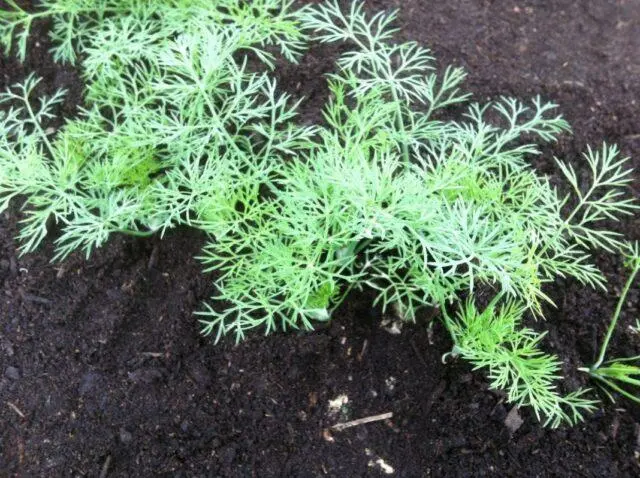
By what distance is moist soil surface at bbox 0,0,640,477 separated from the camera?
1757mm

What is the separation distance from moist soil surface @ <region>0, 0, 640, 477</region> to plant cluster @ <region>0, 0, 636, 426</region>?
0.08 m

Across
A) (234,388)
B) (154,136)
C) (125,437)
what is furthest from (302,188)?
(125,437)

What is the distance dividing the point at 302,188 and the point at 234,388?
0.58 meters

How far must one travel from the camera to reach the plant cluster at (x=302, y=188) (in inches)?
63.9

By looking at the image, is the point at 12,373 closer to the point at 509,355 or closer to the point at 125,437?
the point at 125,437

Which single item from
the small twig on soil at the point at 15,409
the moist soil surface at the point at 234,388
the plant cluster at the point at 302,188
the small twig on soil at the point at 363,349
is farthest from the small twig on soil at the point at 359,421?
the small twig on soil at the point at 15,409

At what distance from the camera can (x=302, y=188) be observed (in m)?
1.66

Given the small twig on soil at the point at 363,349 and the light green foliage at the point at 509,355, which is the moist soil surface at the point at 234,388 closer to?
the small twig on soil at the point at 363,349

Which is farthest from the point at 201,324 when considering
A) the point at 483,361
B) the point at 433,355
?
the point at 483,361

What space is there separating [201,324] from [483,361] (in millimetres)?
762

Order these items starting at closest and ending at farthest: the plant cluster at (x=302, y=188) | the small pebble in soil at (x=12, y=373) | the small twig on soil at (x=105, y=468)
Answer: the plant cluster at (x=302, y=188) < the small twig on soil at (x=105, y=468) < the small pebble in soil at (x=12, y=373)

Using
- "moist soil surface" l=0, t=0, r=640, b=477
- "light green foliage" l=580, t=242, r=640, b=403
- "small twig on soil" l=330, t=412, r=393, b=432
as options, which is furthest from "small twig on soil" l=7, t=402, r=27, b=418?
"light green foliage" l=580, t=242, r=640, b=403

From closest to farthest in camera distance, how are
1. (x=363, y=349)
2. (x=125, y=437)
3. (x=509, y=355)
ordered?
(x=509, y=355)
(x=125, y=437)
(x=363, y=349)

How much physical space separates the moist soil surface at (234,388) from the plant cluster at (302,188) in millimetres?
78
